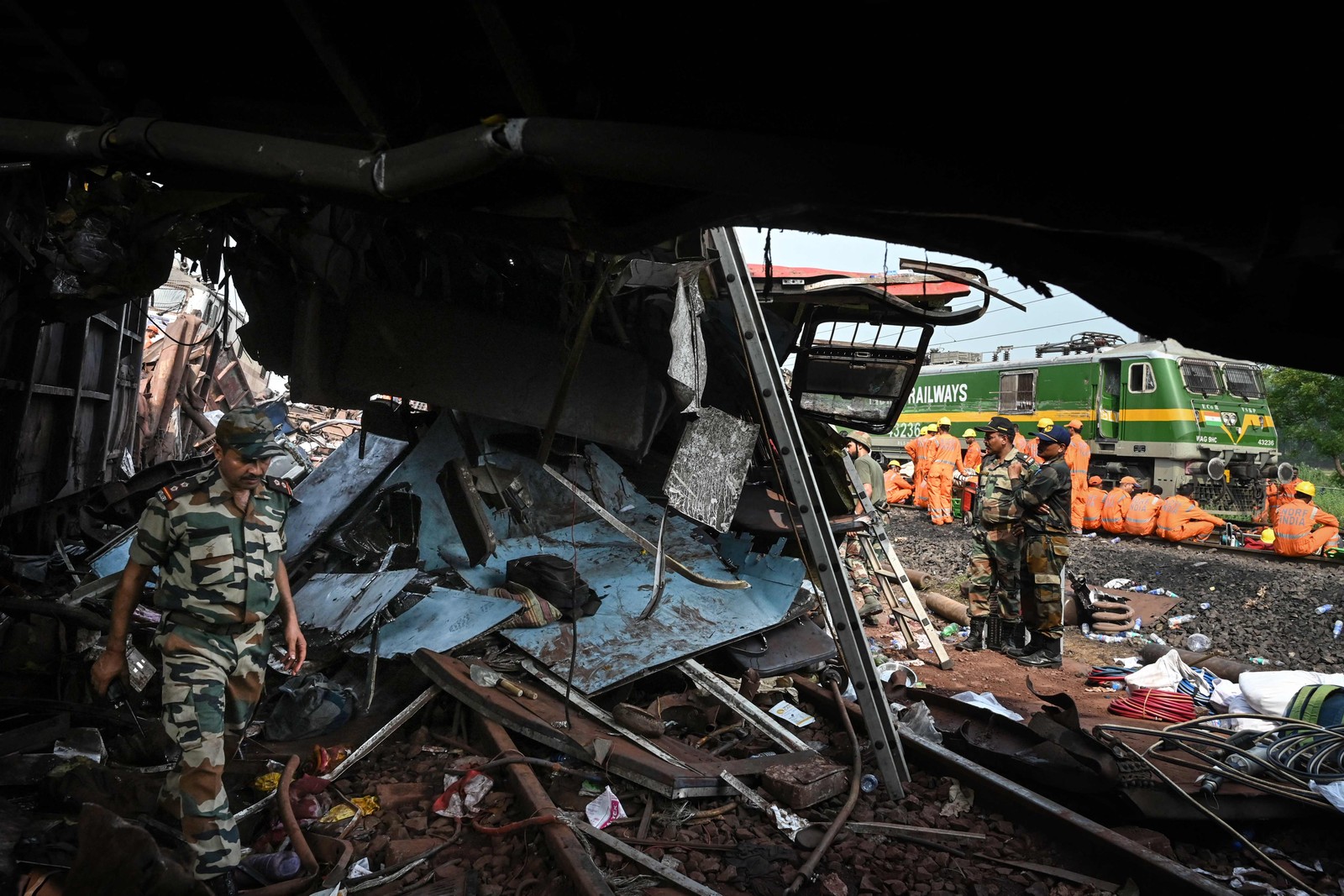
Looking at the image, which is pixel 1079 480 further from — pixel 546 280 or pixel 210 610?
pixel 210 610

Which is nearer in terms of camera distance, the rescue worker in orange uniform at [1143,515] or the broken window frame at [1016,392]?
the rescue worker in orange uniform at [1143,515]

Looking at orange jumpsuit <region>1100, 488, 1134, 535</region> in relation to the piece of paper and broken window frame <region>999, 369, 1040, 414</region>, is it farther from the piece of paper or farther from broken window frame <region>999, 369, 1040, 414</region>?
the piece of paper

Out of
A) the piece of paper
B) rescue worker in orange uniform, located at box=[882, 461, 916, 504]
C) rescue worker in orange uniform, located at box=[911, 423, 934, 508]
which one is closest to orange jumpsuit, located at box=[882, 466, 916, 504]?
rescue worker in orange uniform, located at box=[882, 461, 916, 504]

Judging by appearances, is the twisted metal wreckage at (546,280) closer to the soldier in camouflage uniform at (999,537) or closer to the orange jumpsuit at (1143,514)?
the soldier in camouflage uniform at (999,537)

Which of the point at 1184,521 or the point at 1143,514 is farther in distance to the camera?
the point at 1143,514

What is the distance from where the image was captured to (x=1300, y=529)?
10.6 m

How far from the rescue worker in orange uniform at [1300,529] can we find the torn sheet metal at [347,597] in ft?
39.1

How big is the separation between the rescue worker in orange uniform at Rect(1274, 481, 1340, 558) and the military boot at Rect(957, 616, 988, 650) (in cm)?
635

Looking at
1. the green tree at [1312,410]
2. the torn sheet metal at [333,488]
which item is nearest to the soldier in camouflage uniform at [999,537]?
the torn sheet metal at [333,488]

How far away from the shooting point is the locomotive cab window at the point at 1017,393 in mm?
18047

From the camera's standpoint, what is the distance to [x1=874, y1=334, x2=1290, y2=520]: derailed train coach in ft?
47.7

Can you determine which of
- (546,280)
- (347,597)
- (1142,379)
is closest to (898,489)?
(1142,379)

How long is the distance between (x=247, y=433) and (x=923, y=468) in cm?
1573

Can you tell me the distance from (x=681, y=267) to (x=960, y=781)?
3361 millimetres
